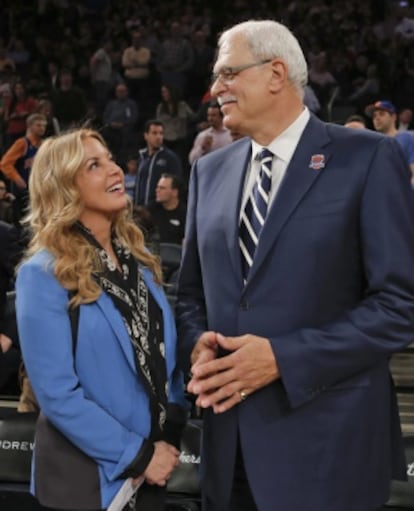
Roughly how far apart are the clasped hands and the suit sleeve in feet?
0.10

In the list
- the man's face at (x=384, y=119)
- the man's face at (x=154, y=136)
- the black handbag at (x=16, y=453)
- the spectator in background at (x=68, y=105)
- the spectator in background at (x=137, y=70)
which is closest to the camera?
the black handbag at (x=16, y=453)

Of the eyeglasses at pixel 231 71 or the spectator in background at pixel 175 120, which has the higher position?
the eyeglasses at pixel 231 71

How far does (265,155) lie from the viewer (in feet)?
7.54

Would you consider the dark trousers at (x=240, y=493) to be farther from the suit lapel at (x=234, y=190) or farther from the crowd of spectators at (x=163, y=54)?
the crowd of spectators at (x=163, y=54)

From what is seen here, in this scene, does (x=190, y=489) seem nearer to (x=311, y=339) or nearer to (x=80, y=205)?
(x=80, y=205)

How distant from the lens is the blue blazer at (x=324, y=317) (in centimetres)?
211

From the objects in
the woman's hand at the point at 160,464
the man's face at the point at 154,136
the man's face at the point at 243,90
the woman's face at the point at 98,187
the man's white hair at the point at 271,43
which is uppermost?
the man's white hair at the point at 271,43

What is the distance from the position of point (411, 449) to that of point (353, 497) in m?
1.59

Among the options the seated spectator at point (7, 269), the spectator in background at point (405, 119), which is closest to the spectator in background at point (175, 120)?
the spectator in background at point (405, 119)

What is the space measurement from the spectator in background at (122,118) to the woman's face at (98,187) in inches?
378

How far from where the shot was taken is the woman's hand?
254 cm

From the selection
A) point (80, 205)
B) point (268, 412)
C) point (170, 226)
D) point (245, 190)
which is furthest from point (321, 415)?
point (170, 226)

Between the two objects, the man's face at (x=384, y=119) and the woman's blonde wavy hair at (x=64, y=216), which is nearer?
the woman's blonde wavy hair at (x=64, y=216)

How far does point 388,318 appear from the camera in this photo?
6.88ft
